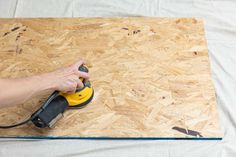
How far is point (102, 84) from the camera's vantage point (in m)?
1.41

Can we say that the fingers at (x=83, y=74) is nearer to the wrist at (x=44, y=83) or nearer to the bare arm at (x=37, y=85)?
the bare arm at (x=37, y=85)

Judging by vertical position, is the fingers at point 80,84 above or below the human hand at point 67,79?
below

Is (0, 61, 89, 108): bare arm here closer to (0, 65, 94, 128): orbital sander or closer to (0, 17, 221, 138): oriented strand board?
(0, 65, 94, 128): orbital sander

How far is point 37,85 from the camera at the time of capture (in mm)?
1169

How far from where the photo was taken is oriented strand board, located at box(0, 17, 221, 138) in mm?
1284

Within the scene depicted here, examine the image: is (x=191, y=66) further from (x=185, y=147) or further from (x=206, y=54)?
(x=185, y=147)

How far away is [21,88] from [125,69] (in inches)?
19.4

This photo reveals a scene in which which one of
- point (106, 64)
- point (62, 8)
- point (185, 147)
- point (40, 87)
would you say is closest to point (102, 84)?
point (106, 64)

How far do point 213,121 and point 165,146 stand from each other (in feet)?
0.70

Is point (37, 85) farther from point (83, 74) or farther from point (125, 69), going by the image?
point (125, 69)

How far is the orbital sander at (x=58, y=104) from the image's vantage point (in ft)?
3.99

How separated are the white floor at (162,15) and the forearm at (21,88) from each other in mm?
217

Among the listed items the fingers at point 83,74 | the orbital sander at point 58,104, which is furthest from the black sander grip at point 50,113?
the fingers at point 83,74

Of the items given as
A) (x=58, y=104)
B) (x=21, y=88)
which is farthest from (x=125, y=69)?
(x=21, y=88)
